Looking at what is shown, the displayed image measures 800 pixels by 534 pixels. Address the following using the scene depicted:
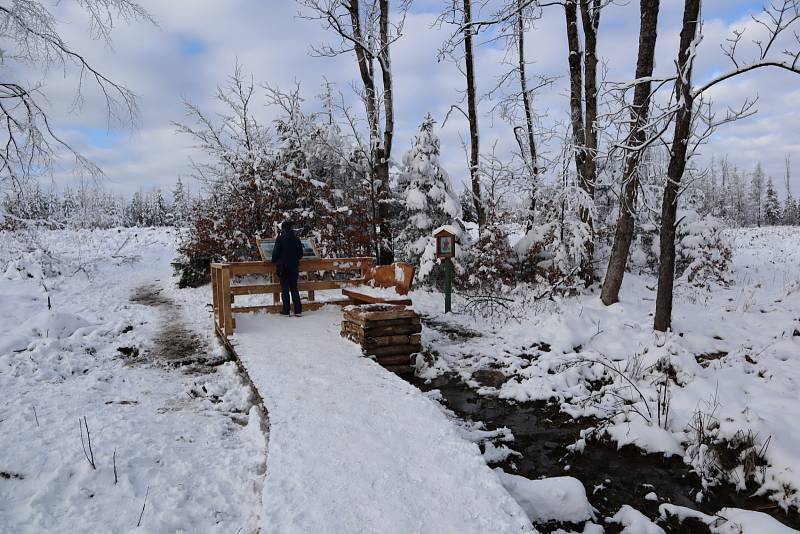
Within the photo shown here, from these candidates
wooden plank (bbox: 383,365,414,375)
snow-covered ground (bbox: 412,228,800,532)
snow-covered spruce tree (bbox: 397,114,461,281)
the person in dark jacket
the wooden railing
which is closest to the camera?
snow-covered ground (bbox: 412,228,800,532)

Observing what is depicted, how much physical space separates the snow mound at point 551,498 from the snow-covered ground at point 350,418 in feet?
0.05

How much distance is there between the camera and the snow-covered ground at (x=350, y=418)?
314cm

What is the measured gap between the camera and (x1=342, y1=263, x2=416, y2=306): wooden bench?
296 inches

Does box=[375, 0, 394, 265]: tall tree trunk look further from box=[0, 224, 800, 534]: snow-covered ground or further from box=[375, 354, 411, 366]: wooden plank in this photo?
box=[375, 354, 411, 366]: wooden plank

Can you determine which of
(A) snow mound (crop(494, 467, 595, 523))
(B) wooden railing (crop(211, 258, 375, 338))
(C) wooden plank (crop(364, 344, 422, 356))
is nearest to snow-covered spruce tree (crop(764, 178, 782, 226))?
(B) wooden railing (crop(211, 258, 375, 338))

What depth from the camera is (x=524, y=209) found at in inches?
539

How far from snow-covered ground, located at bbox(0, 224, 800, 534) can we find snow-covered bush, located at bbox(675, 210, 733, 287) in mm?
3040

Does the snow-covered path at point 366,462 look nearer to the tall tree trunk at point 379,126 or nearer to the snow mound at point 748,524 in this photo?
the snow mound at point 748,524

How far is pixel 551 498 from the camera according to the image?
11.6ft

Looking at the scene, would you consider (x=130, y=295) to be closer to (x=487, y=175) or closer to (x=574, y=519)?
(x=487, y=175)

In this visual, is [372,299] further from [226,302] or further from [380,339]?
[226,302]

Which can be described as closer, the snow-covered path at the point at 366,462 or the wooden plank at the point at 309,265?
the snow-covered path at the point at 366,462

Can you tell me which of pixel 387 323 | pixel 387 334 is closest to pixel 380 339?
pixel 387 334

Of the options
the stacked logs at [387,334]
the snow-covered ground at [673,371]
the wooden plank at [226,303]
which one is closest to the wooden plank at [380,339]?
the stacked logs at [387,334]
